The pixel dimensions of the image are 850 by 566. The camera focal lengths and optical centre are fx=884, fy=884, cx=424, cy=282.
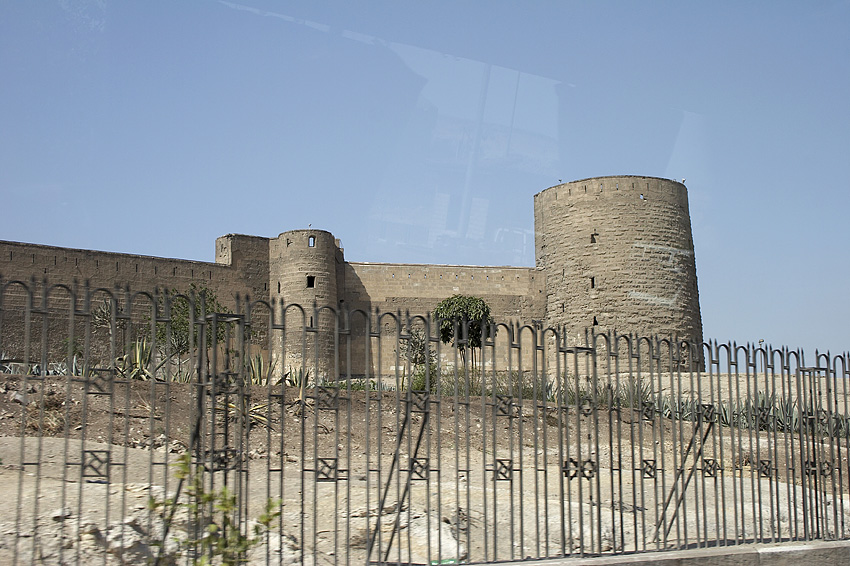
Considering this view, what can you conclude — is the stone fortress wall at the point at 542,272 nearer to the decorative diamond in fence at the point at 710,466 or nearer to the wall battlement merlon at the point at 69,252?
the wall battlement merlon at the point at 69,252

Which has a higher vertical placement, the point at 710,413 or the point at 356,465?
the point at 710,413

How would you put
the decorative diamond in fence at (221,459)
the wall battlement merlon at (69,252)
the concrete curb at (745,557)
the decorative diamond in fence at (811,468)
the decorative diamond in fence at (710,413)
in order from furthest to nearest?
the wall battlement merlon at (69,252)
the decorative diamond in fence at (811,468)
the decorative diamond in fence at (710,413)
the concrete curb at (745,557)
the decorative diamond in fence at (221,459)

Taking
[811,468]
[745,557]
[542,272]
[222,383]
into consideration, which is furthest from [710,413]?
[542,272]

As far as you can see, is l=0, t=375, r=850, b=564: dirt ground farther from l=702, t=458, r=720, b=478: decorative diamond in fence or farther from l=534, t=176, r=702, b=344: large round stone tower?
l=534, t=176, r=702, b=344: large round stone tower

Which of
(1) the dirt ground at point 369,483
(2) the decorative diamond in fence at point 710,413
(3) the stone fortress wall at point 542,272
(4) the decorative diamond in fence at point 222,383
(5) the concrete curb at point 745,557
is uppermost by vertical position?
(3) the stone fortress wall at point 542,272

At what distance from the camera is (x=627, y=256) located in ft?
91.5

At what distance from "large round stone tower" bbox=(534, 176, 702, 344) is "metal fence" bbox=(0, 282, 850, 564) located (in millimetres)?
16854

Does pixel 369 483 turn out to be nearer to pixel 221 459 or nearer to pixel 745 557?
pixel 221 459

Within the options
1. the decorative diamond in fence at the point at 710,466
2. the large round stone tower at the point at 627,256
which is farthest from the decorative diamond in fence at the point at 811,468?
the large round stone tower at the point at 627,256

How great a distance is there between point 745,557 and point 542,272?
2572 centimetres

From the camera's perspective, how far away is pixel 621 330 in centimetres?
2767

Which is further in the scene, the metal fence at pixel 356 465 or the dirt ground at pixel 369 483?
the dirt ground at pixel 369 483

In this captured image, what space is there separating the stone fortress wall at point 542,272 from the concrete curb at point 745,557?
19.6m

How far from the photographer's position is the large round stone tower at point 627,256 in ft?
91.3
